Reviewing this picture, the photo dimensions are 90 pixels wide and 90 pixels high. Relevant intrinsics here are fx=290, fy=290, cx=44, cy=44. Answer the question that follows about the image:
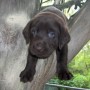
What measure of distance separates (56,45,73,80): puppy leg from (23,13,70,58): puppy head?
0.14 metres

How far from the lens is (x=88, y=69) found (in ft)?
31.9

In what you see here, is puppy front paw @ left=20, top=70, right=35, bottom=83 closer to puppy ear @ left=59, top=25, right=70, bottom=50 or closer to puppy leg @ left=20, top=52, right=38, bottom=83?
puppy leg @ left=20, top=52, right=38, bottom=83

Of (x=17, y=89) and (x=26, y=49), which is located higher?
(x=26, y=49)

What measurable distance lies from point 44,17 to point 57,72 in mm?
516

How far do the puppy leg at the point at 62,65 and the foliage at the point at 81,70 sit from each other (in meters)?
6.01

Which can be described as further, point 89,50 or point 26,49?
Answer: point 89,50

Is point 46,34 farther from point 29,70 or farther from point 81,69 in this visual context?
point 81,69

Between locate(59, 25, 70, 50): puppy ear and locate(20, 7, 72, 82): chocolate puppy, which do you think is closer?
locate(20, 7, 72, 82): chocolate puppy

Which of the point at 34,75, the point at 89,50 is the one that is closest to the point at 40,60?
the point at 34,75

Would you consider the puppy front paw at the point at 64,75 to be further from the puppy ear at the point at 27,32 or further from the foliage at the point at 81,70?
the foliage at the point at 81,70

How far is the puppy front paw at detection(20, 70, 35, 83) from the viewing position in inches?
96.9

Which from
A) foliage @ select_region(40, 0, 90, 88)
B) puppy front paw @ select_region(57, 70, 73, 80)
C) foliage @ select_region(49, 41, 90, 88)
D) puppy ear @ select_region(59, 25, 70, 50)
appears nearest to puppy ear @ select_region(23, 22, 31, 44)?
puppy ear @ select_region(59, 25, 70, 50)

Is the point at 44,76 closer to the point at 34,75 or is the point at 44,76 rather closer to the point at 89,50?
the point at 34,75

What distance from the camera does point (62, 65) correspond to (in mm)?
2570
